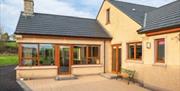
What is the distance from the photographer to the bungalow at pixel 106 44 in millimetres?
10266

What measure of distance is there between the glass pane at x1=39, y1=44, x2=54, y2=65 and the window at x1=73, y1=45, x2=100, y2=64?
1.92m

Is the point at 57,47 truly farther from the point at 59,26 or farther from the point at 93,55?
the point at 93,55

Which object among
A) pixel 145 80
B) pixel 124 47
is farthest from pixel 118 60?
pixel 145 80

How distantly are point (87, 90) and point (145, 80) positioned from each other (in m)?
3.67

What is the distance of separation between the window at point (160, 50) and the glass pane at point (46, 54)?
26.1 feet

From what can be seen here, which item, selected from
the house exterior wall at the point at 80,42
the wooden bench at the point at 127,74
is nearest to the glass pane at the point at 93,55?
the house exterior wall at the point at 80,42

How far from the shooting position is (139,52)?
1329 cm

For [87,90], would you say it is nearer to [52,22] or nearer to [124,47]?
[124,47]

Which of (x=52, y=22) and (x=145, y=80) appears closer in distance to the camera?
(x=145, y=80)

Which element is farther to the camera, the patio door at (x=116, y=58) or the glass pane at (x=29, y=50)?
the patio door at (x=116, y=58)

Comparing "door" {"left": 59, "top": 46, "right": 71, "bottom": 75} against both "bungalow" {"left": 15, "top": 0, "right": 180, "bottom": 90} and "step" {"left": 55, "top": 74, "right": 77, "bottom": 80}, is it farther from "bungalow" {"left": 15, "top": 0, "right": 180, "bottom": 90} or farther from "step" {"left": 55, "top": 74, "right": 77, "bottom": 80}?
"step" {"left": 55, "top": 74, "right": 77, "bottom": 80}

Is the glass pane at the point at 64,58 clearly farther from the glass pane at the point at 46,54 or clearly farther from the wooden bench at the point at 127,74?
the wooden bench at the point at 127,74

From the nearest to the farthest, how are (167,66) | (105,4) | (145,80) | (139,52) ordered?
(167,66) < (145,80) < (139,52) < (105,4)

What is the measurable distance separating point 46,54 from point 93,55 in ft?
13.5
